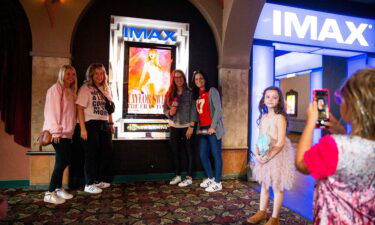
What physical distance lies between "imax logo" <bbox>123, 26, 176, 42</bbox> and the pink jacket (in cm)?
137

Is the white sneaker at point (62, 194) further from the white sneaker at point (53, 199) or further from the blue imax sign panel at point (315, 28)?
the blue imax sign panel at point (315, 28)

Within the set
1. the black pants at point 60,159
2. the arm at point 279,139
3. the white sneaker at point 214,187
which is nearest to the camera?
the arm at point 279,139

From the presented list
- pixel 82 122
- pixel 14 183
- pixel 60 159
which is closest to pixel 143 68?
pixel 82 122

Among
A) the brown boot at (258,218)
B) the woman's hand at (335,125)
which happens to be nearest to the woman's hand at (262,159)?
the brown boot at (258,218)

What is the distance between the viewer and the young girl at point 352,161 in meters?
0.96

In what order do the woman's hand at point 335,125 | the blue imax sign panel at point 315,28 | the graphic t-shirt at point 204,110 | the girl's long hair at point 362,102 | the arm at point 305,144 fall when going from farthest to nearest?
the blue imax sign panel at point 315,28, the graphic t-shirt at point 204,110, the woman's hand at point 335,125, the arm at point 305,144, the girl's long hair at point 362,102

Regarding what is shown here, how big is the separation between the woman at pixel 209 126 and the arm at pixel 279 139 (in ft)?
4.19

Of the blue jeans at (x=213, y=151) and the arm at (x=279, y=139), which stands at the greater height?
the arm at (x=279, y=139)

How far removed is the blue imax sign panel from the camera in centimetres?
411

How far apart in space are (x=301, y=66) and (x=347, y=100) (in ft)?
23.8

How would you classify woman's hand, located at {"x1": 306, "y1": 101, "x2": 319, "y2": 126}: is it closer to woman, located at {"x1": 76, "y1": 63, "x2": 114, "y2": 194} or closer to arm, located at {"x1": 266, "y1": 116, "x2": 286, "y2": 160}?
arm, located at {"x1": 266, "y1": 116, "x2": 286, "y2": 160}

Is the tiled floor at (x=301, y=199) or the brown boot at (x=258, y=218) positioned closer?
the brown boot at (x=258, y=218)

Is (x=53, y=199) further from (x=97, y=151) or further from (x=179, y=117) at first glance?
(x=179, y=117)

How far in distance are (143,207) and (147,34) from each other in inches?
101
